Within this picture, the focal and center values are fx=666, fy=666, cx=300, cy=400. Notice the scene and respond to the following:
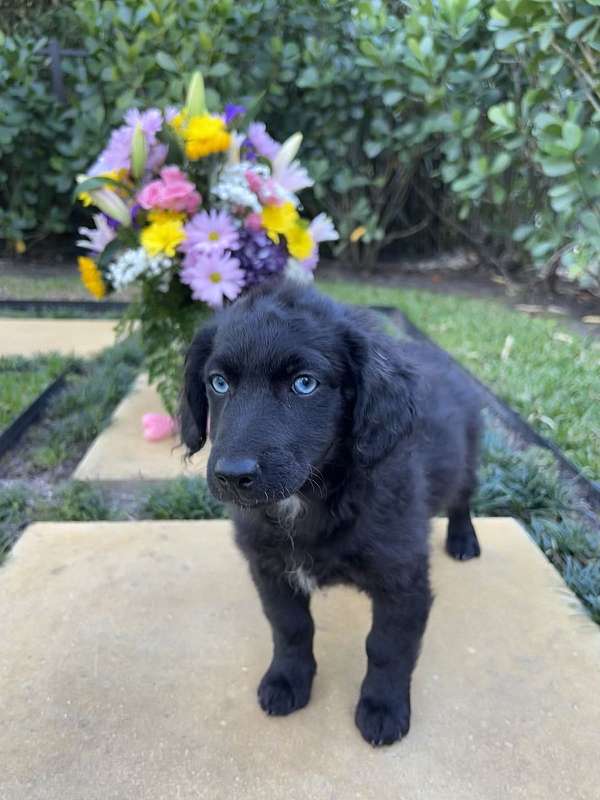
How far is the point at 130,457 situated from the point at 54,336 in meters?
2.54

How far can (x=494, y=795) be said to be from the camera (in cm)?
169

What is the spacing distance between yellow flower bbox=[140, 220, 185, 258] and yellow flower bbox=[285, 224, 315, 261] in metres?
0.55

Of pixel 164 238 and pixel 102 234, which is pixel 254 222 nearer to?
pixel 164 238

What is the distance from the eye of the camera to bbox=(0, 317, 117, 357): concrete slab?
5191mm

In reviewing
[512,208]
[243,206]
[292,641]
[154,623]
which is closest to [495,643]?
[292,641]

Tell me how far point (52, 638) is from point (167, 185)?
202 centimetres

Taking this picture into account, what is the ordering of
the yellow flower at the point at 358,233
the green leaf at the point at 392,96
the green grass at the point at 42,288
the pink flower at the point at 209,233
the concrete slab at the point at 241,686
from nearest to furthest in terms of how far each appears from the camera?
the concrete slab at the point at 241,686, the pink flower at the point at 209,233, the green leaf at the point at 392,96, the green grass at the point at 42,288, the yellow flower at the point at 358,233

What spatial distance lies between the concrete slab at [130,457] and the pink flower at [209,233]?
0.94 metres

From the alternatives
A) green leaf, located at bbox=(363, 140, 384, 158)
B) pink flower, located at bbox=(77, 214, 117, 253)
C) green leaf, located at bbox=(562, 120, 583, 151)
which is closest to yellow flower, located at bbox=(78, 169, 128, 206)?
pink flower, located at bbox=(77, 214, 117, 253)

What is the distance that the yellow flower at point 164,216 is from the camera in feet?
10.4

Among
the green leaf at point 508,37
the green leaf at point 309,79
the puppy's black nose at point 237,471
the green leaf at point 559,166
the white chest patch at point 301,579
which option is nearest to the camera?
the puppy's black nose at point 237,471

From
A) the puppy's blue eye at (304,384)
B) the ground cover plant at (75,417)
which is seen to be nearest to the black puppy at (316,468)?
the puppy's blue eye at (304,384)

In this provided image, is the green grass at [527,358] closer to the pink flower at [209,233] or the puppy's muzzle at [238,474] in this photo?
the pink flower at [209,233]

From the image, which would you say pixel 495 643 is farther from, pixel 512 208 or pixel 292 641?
pixel 512 208
